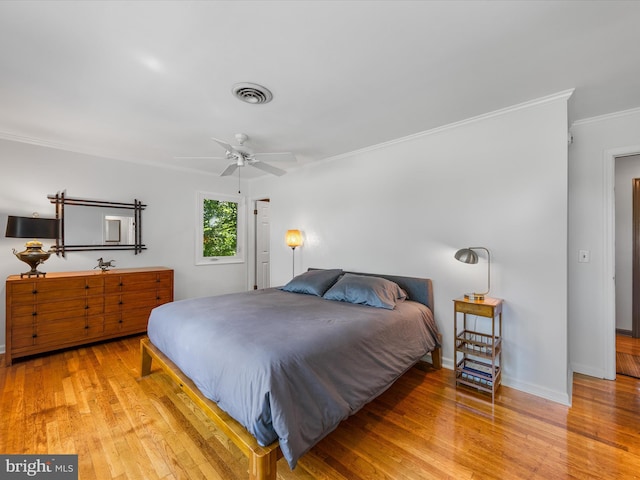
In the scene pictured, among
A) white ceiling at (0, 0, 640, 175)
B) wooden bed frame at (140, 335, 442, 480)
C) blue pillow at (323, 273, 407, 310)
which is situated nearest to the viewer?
wooden bed frame at (140, 335, 442, 480)

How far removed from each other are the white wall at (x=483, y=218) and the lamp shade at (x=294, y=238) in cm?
64

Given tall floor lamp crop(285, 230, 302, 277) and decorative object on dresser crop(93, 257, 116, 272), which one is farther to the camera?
tall floor lamp crop(285, 230, 302, 277)

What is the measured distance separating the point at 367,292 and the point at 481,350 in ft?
3.93

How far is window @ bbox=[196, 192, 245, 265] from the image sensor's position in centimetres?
497

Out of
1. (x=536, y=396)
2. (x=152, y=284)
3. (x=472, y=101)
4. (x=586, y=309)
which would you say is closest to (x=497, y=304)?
(x=536, y=396)

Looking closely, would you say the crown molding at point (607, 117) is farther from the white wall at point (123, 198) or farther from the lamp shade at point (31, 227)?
the lamp shade at point (31, 227)

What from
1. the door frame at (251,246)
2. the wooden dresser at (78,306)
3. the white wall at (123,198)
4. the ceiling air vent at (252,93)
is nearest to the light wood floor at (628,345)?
the ceiling air vent at (252,93)

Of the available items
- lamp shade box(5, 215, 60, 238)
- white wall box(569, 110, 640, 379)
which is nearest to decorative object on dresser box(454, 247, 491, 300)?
white wall box(569, 110, 640, 379)

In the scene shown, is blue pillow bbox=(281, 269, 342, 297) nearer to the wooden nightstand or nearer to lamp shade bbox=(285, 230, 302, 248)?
lamp shade bbox=(285, 230, 302, 248)

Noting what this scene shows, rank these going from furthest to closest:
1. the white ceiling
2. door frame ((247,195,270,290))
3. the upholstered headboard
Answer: door frame ((247,195,270,290)), the upholstered headboard, the white ceiling

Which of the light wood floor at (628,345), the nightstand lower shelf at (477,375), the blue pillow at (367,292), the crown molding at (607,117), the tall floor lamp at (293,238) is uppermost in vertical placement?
the crown molding at (607,117)

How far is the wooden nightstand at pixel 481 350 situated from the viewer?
235cm

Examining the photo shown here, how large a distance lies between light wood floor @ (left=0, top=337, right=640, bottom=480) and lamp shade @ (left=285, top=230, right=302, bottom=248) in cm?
238

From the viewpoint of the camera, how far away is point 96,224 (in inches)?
153
